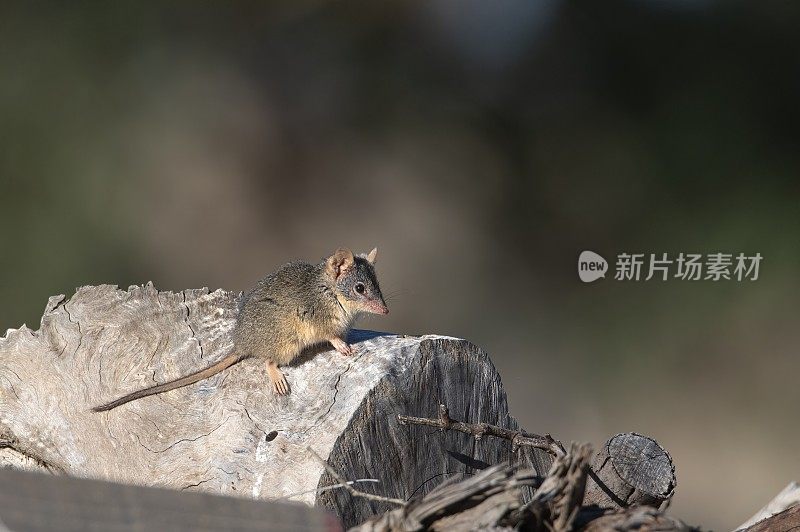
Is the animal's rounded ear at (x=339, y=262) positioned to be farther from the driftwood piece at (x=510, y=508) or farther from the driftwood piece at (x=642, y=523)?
the driftwood piece at (x=642, y=523)

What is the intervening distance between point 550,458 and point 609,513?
1.26 metres

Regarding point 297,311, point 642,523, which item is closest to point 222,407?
point 297,311

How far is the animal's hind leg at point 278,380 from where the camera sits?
309cm

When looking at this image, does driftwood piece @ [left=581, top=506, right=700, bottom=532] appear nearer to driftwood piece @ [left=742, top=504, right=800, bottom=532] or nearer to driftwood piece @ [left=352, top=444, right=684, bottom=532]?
driftwood piece @ [left=352, top=444, right=684, bottom=532]

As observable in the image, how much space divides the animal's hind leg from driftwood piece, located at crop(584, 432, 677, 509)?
1.03 metres

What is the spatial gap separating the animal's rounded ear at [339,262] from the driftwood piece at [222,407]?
373 mm

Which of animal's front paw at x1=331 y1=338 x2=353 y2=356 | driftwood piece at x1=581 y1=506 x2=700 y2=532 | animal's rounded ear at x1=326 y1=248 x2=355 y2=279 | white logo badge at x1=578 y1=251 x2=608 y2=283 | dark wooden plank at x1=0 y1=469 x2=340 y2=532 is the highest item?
white logo badge at x1=578 y1=251 x2=608 y2=283

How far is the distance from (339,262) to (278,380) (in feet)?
2.52

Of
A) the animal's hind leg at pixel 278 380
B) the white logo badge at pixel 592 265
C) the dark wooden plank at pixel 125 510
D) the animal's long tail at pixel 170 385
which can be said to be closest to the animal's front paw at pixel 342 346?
the animal's hind leg at pixel 278 380

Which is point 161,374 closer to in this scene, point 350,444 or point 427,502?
point 350,444

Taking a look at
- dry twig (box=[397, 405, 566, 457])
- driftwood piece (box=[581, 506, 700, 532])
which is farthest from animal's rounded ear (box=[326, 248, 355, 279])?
driftwood piece (box=[581, 506, 700, 532])

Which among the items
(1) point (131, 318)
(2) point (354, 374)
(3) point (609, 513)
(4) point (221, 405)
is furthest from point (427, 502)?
(1) point (131, 318)

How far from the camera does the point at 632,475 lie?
3.04 m

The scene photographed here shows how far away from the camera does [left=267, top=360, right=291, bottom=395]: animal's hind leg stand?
122 inches
